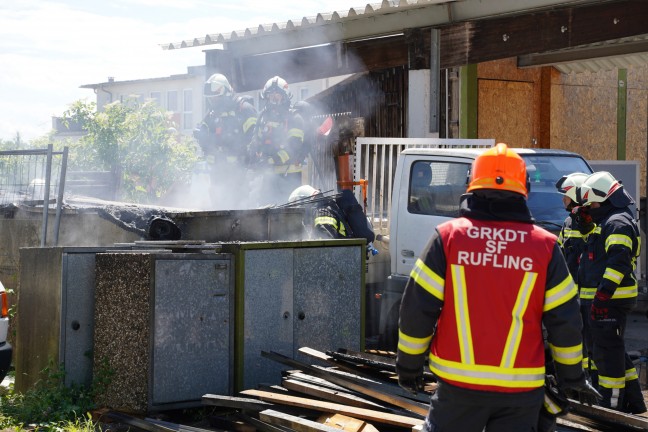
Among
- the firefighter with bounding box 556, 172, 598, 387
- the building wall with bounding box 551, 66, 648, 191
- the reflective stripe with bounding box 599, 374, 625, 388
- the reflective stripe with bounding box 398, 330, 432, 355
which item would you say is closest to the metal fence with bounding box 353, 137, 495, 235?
the firefighter with bounding box 556, 172, 598, 387

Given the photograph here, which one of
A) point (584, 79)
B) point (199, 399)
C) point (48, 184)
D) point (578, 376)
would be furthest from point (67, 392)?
point (584, 79)

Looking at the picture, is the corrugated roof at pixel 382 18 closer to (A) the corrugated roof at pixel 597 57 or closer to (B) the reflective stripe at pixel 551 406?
(A) the corrugated roof at pixel 597 57

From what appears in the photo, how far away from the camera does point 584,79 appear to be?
53.7 ft

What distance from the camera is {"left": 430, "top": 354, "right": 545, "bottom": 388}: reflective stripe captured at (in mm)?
3900

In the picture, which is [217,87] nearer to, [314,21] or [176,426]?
[314,21]

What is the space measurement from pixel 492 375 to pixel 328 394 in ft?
7.28

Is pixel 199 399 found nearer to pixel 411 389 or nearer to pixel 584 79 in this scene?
pixel 411 389

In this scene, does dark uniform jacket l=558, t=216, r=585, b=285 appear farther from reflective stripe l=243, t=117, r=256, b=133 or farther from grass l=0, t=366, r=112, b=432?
reflective stripe l=243, t=117, r=256, b=133

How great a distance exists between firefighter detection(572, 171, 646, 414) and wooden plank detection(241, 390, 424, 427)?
213 centimetres

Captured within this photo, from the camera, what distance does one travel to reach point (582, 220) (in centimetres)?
721

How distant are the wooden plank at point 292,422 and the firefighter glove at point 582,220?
2923 millimetres

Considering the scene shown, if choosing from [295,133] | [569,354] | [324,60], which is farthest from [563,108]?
[569,354]

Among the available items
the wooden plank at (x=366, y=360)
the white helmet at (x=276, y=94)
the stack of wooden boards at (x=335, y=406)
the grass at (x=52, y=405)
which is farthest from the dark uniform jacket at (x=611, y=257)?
the white helmet at (x=276, y=94)

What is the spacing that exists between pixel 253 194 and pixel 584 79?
23.5ft
